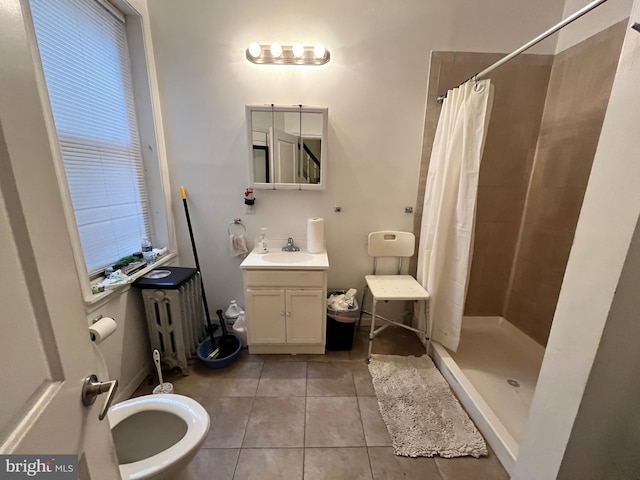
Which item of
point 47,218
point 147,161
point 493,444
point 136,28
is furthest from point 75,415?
point 136,28

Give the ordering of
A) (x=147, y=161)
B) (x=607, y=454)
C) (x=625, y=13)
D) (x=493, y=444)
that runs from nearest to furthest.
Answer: (x=607, y=454) → (x=493, y=444) → (x=625, y=13) → (x=147, y=161)

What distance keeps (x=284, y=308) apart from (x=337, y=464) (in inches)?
35.8

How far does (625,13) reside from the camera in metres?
1.52

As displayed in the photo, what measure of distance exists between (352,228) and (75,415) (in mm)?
1881

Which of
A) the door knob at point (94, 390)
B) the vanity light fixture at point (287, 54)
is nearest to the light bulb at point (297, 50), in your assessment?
the vanity light fixture at point (287, 54)

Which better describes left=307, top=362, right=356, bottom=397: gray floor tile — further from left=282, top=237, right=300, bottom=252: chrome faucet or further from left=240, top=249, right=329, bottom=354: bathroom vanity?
left=282, top=237, right=300, bottom=252: chrome faucet

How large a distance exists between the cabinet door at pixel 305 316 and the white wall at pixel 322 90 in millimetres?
539

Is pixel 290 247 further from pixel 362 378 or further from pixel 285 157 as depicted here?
pixel 362 378

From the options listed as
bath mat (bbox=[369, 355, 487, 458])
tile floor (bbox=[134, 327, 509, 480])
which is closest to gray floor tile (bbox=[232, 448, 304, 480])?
tile floor (bbox=[134, 327, 509, 480])

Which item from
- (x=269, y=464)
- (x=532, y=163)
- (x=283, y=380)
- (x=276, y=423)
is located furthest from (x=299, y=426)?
(x=532, y=163)

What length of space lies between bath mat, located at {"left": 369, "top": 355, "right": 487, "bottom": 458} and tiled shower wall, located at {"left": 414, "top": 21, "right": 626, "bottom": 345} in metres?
0.98

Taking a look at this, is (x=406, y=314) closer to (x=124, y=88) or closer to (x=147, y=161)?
(x=147, y=161)

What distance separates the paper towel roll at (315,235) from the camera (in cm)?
201

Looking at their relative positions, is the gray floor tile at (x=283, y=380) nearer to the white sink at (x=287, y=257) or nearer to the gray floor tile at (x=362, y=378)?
the gray floor tile at (x=362, y=378)
